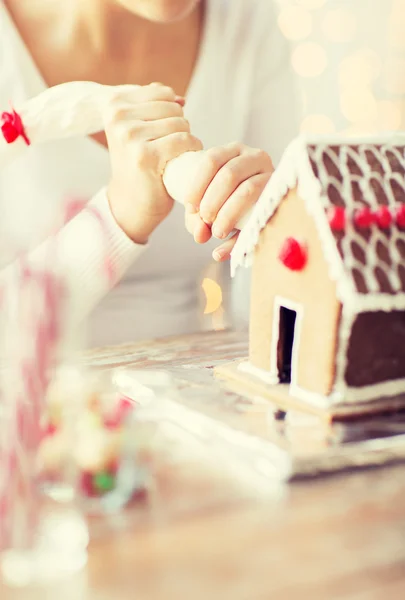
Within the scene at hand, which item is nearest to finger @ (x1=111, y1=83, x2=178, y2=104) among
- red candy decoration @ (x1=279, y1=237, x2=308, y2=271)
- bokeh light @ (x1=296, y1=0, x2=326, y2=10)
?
red candy decoration @ (x1=279, y1=237, x2=308, y2=271)

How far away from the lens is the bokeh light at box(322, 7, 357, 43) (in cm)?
188

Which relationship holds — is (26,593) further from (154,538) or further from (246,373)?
(246,373)

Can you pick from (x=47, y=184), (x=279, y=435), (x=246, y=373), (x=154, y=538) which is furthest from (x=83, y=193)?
(x=154, y=538)

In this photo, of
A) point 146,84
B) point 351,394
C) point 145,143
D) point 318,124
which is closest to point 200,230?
point 145,143

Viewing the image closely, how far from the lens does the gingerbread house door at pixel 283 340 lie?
28.7 inches

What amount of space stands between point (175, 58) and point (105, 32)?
0.13 meters

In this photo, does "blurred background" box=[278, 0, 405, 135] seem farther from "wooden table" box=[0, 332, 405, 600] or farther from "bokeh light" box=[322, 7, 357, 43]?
"wooden table" box=[0, 332, 405, 600]

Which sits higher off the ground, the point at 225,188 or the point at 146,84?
the point at 146,84

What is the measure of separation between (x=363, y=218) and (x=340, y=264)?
52mm

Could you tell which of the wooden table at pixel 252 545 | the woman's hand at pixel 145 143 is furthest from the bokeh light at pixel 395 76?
the wooden table at pixel 252 545

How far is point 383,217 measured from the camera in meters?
0.65

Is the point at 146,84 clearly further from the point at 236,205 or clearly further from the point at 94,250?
the point at 236,205

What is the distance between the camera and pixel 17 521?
47 cm

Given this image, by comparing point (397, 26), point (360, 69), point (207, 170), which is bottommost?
point (207, 170)
